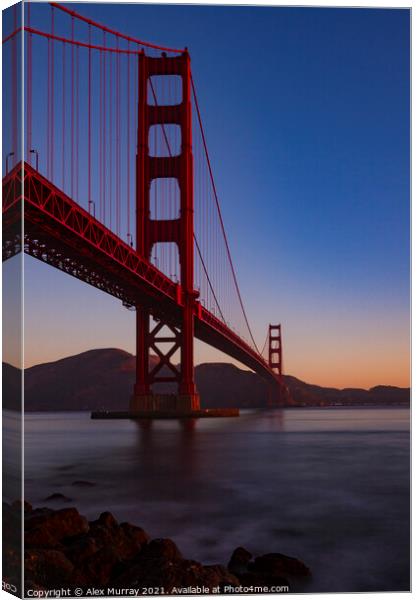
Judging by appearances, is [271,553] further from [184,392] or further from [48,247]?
[184,392]

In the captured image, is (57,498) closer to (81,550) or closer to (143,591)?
(81,550)

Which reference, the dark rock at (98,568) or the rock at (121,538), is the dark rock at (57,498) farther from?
the dark rock at (98,568)

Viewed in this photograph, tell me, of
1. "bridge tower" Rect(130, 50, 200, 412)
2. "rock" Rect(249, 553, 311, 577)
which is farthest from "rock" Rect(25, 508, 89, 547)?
"bridge tower" Rect(130, 50, 200, 412)

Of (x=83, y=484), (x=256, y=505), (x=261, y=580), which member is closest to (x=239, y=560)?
(x=261, y=580)

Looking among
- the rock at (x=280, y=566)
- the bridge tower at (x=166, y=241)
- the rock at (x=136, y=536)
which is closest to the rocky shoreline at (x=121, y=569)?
the rock at (x=280, y=566)

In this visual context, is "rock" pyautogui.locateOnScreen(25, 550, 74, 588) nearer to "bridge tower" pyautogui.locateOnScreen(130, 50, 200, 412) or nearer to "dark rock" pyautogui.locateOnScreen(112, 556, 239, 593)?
"dark rock" pyautogui.locateOnScreen(112, 556, 239, 593)

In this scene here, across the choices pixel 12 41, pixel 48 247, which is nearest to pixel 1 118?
pixel 12 41
